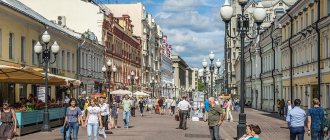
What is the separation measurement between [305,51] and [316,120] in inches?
961

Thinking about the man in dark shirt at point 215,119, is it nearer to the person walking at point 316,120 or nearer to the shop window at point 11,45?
the person walking at point 316,120

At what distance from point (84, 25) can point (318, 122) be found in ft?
155

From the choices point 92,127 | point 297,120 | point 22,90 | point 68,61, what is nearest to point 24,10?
point 22,90

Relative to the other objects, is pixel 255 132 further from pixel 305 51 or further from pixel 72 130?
pixel 305 51

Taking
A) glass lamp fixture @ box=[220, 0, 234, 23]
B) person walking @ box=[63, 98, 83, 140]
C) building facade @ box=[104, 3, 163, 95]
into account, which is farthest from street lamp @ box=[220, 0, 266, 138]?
building facade @ box=[104, 3, 163, 95]

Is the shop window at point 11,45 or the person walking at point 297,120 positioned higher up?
the shop window at point 11,45

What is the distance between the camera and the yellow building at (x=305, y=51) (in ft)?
109

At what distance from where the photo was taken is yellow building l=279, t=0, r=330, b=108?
1304 inches

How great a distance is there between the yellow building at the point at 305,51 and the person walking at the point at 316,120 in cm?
1714

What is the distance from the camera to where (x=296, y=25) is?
42562 millimetres

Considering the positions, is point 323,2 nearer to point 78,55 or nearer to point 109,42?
point 78,55

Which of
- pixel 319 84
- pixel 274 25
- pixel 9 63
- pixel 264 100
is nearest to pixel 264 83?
pixel 264 100

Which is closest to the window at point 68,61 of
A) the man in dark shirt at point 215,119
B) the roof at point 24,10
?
the roof at point 24,10

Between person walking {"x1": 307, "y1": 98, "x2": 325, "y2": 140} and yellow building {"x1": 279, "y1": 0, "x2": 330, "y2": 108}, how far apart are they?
56.2 feet
